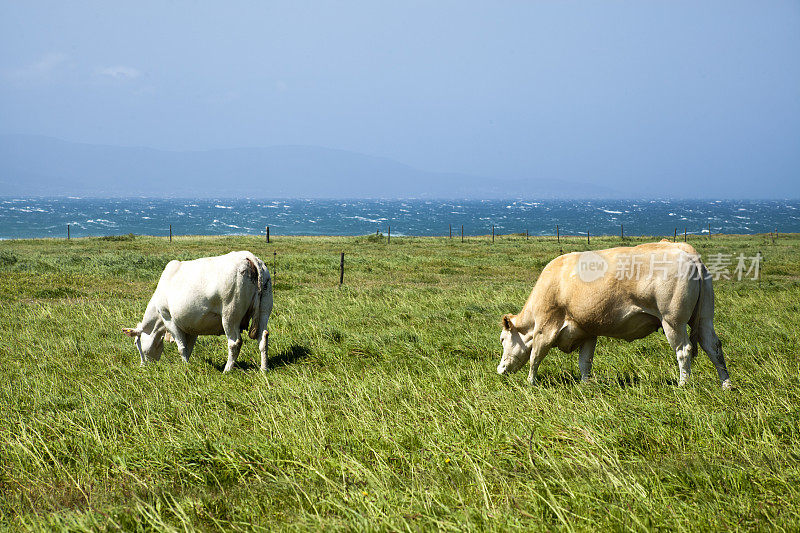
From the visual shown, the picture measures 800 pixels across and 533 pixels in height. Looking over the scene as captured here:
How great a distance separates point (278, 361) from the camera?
28.9 ft

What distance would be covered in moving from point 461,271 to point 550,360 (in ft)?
58.7

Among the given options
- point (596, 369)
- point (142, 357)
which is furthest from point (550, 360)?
point (142, 357)

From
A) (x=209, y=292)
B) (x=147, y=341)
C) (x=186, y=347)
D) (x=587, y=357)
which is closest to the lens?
(x=587, y=357)

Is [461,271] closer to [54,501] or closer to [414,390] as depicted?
[414,390]

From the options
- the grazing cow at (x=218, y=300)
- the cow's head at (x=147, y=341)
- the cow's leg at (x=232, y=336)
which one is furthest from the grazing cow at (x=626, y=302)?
the cow's head at (x=147, y=341)

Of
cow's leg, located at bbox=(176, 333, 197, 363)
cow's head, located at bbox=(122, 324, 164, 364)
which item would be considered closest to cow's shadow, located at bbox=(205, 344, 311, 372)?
cow's leg, located at bbox=(176, 333, 197, 363)

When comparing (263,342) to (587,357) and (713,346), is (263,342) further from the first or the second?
(713,346)

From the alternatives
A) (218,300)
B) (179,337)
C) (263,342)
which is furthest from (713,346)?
(179,337)

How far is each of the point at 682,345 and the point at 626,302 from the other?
76 cm

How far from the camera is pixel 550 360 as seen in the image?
845 cm

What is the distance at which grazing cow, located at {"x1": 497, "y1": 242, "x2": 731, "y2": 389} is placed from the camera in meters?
6.54

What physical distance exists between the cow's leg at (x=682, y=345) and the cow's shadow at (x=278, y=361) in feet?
16.6

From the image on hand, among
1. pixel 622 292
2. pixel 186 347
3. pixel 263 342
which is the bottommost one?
pixel 186 347

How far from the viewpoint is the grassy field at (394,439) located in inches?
144
